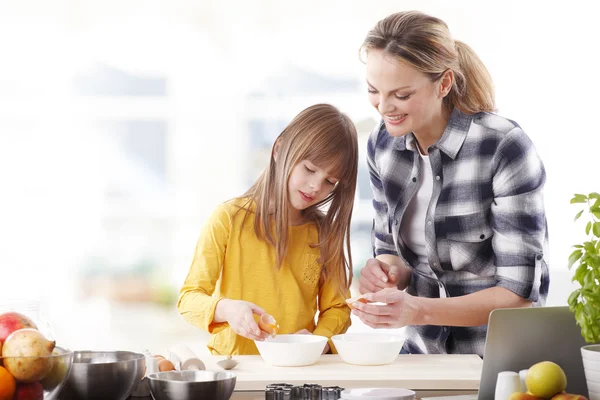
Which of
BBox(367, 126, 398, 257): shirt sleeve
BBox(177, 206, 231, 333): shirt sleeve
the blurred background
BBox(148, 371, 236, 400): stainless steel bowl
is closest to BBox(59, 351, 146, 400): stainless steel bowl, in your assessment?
BBox(148, 371, 236, 400): stainless steel bowl

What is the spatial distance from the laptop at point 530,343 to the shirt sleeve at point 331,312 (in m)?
0.96

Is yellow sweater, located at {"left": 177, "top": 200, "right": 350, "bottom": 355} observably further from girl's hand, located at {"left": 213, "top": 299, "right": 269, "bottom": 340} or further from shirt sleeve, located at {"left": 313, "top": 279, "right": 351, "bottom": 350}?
girl's hand, located at {"left": 213, "top": 299, "right": 269, "bottom": 340}

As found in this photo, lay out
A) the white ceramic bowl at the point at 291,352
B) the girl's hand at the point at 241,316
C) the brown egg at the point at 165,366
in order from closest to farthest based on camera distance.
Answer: the brown egg at the point at 165,366 < the white ceramic bowl at the point at 291,352 < the girl's hand at the point at 241,316

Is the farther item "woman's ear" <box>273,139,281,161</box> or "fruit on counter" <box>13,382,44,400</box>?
"woman's ear" <box>273,139,281,161</box>

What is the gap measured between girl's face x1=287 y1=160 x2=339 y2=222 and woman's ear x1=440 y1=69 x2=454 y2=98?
412 millimetres

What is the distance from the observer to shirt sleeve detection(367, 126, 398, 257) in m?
2.27

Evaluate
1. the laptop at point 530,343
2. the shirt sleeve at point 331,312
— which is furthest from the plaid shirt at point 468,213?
the laptop at point 530,343

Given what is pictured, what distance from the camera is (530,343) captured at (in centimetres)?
120

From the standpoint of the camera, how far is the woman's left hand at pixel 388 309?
6.06 feet

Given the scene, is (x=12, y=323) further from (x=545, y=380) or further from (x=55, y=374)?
(x=545, y=380)

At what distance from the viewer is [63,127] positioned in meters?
4.77

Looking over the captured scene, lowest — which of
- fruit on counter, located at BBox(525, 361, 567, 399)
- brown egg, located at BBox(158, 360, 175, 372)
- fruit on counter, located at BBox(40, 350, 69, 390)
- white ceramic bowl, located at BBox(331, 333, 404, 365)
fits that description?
white ceramic bowl, located at BBox(331, 333, 404, 365)

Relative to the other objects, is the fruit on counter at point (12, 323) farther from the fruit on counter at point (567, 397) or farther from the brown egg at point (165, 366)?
the fruit on counter at point (567, 397)

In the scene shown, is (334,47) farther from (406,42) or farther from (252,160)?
(406,42)
